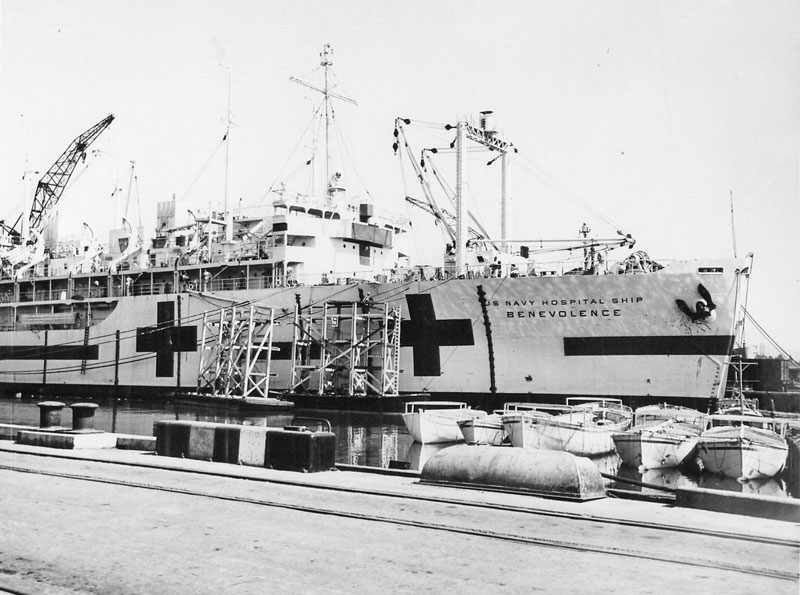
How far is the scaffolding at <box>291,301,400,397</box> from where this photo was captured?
3075cm

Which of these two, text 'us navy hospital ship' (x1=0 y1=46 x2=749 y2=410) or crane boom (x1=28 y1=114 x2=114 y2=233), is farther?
crane boom (x1=28 y1=114 x2=114 y2=233)

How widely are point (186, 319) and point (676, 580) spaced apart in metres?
33.0

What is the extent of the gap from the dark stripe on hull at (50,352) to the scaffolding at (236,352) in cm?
818

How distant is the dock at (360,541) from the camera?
547 cm

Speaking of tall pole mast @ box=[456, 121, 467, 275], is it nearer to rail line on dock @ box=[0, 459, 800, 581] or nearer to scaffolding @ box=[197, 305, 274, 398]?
scaffolding @ box=[197, 305, 274, 398]

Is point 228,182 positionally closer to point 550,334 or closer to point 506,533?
point 550,334

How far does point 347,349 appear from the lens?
32.2 m

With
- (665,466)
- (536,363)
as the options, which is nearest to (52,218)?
(536,363)

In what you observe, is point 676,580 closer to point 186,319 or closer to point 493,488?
point 493,488

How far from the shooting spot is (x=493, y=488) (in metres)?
9.15

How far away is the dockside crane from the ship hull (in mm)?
18537

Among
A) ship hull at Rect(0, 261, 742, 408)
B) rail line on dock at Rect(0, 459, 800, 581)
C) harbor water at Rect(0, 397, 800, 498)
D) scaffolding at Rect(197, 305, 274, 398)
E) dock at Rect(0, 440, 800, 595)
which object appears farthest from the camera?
scaffolding at Rect(197, 305, 274, 398)

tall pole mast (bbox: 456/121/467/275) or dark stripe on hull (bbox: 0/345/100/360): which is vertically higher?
tall pole mast (bbox: 456/121/467/275)

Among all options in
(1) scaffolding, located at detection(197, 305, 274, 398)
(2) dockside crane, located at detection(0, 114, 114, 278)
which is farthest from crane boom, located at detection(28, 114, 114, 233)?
(1) scaffolding, located at detection(197, 305, 274, 398)
